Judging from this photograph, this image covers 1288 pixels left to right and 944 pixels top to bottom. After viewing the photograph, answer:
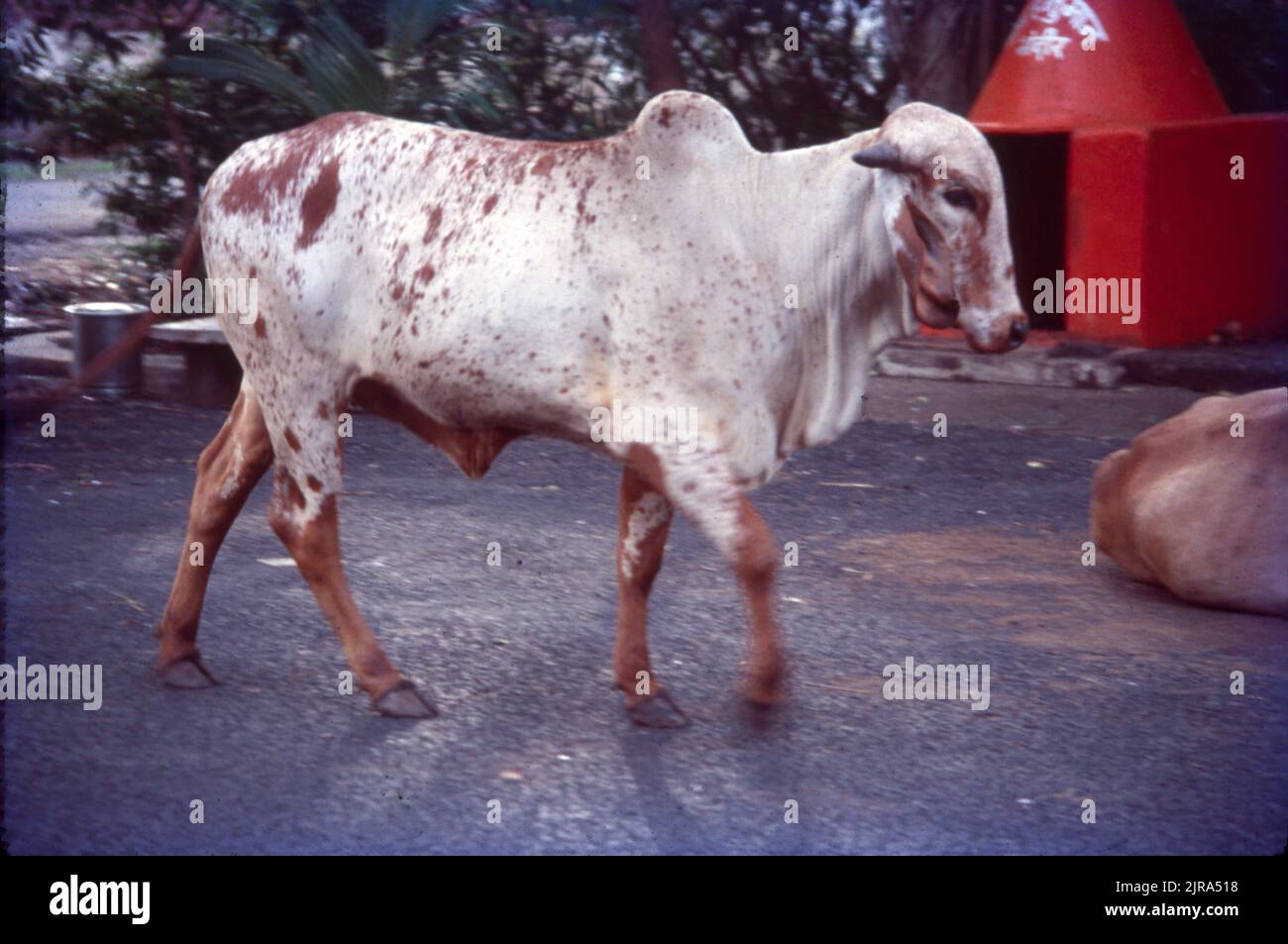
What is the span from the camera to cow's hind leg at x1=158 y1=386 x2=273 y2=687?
4.66 m

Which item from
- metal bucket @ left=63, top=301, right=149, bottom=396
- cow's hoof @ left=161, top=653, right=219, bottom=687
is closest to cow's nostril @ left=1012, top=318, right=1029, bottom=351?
cow's hoof @ left=161, top=653, right=219, bottom=687

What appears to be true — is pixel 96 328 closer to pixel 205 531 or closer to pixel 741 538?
pixel 205 531

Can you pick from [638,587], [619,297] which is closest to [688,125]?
[619,297]

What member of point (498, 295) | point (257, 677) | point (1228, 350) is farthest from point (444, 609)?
point (1228, 350)

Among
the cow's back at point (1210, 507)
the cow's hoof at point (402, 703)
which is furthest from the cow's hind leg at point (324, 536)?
the cow's back at point (1210, 507)

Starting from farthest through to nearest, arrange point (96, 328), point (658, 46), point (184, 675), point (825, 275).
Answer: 1. point (658, 46)
2. point (96, 328)
3. point (184, 675)
4. point (825, 275)

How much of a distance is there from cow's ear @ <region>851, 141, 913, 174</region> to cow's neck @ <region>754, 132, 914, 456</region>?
16 cm

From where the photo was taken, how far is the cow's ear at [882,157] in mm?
4020

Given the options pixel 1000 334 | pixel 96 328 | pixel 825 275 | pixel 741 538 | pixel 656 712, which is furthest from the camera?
pixel 96 328

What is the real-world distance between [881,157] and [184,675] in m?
2.29

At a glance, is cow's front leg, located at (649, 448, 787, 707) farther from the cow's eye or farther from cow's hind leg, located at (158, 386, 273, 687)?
cow's hind leg, located at (158, 386, 273, 687)

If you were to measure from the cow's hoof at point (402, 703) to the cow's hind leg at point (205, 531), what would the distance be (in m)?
0.55

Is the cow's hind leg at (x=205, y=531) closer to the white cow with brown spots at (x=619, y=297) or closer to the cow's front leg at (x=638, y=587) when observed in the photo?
the white cow with brown spots at (x=619, y=297)

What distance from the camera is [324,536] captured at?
448cm
